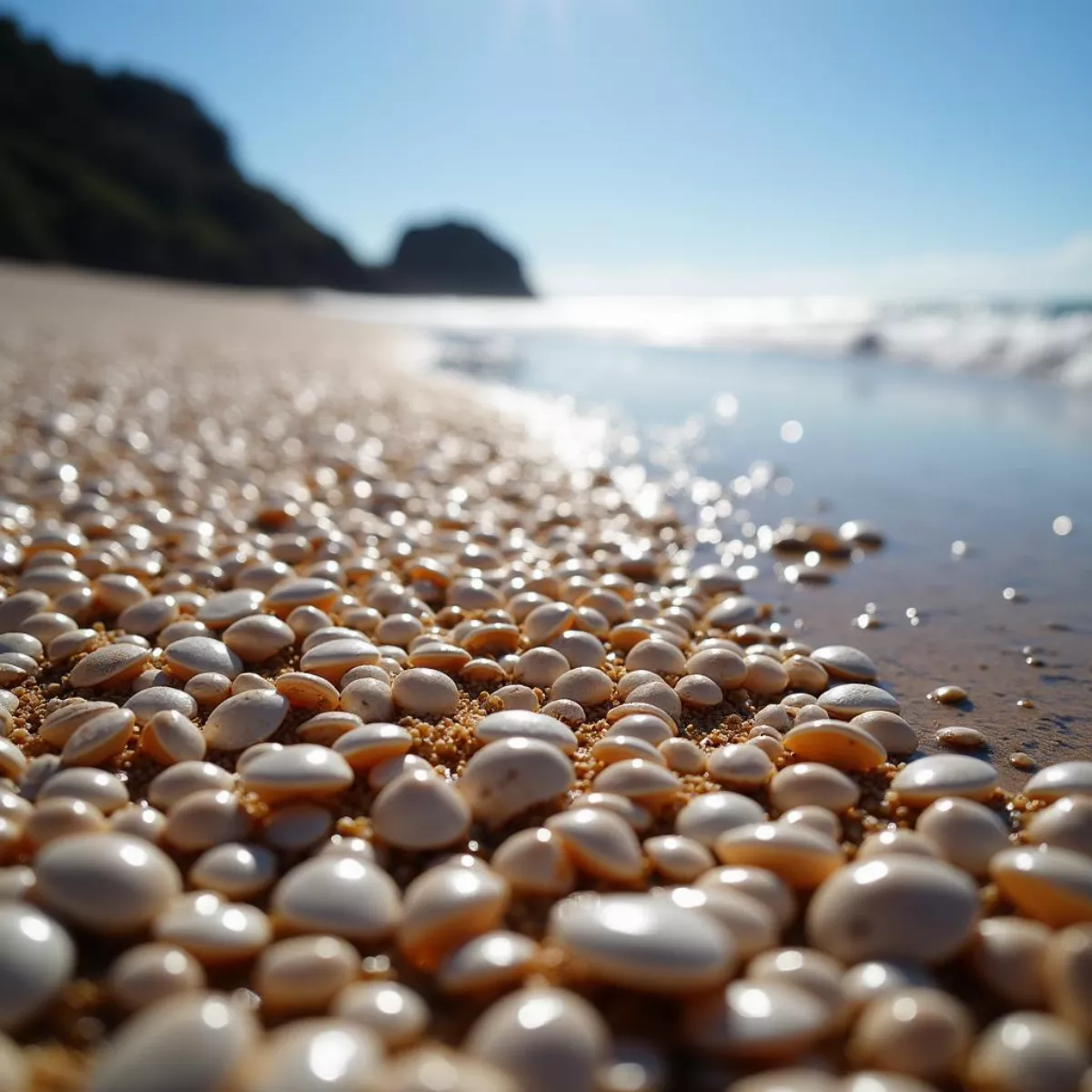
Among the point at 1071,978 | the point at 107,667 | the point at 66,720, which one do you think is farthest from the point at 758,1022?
the point at 107,667

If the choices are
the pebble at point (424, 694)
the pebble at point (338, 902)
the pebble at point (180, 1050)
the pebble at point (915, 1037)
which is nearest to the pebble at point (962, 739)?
the pebble at point (915, 1037)

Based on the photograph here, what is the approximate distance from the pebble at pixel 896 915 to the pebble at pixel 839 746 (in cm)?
38

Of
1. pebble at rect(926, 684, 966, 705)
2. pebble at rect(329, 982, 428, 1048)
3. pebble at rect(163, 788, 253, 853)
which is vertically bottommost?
pebble at rect(329, 982, 428, 1048)

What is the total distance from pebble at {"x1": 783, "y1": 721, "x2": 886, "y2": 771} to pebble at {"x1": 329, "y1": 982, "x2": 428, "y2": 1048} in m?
0.80

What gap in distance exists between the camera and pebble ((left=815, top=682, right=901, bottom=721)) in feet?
5.04

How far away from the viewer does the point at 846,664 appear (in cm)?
175

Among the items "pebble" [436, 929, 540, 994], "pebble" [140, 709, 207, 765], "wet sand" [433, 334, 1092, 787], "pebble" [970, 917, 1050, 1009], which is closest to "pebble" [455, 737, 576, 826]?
"pebble" [436, 929, 540, 994]

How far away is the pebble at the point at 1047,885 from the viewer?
0.97 m

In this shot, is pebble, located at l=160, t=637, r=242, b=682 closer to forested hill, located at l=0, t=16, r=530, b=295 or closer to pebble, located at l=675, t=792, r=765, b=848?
pebble, located at l=675, t=792, r=765, b=848

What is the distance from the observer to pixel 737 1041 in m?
0.79

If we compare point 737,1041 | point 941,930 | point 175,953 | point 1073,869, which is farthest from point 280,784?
point 1073,869

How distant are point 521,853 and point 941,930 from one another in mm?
516

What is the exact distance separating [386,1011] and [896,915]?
597 millimetres

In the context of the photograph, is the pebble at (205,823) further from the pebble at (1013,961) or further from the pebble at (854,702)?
the pebble at (854,702)
